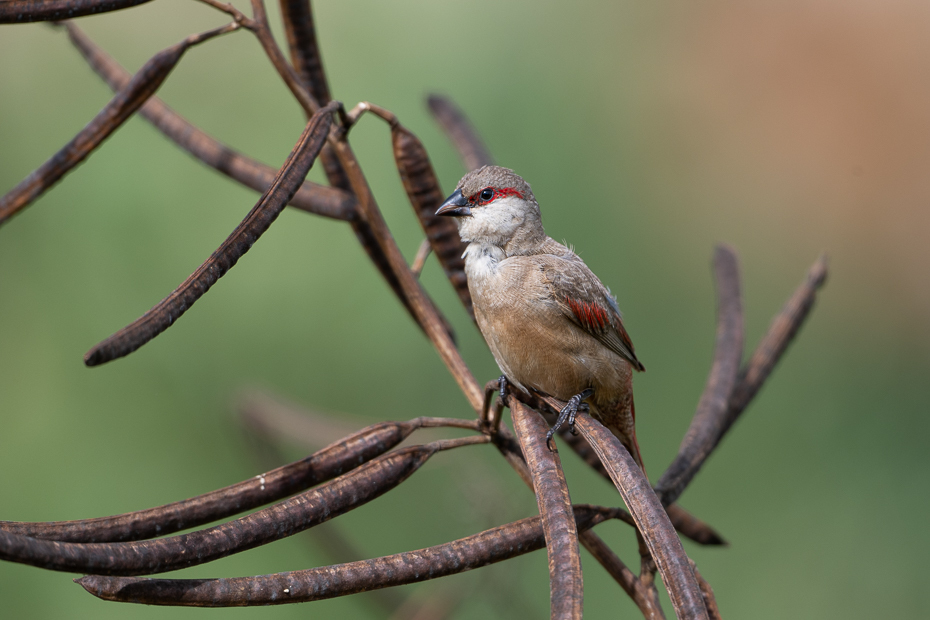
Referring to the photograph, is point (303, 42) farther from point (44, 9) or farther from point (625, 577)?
point (625, 577)

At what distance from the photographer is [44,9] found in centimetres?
129

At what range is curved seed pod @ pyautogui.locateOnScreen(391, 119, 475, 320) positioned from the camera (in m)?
1.72

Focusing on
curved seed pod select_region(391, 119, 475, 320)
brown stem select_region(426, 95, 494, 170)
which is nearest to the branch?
curved seed pod select_region(391, 119, 475, 320)

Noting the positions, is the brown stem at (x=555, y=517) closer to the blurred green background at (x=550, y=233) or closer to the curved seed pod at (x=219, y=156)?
the curved seed pod at (x=219, y=156)

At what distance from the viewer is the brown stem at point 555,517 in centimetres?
106

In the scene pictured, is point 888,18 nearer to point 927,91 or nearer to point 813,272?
point 927,91

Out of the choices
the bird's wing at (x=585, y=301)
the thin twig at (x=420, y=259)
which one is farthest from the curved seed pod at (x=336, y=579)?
the bird's wing at (x=585, y=301)

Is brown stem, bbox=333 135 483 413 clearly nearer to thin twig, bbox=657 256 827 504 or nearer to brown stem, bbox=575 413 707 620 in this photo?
brown stem, bbox=575 413 707 620

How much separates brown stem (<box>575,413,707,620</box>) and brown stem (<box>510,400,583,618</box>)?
87 millimetres

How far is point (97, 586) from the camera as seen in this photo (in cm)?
104

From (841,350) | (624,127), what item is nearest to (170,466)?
(624,127)

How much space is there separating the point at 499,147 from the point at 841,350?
2500mm

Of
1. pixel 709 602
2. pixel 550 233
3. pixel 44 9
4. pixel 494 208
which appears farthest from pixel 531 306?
pixel 550 233

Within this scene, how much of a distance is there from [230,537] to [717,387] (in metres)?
1.12
